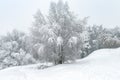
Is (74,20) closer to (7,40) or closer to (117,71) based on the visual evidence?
(117,71)

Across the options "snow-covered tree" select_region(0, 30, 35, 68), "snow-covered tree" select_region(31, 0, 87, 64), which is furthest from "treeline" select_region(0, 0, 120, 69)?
"snow-covered tree" select_region(0, 30, 35, 68)

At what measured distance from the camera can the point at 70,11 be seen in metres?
17.1

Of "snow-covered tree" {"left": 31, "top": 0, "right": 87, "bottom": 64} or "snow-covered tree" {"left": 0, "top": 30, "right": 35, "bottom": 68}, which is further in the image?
"snow-covered tree" {"left": 0, "top": 30, "right": 35, "bottom": 68}

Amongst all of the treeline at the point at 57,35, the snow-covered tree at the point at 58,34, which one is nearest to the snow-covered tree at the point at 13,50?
the treeline at the point at 57,35

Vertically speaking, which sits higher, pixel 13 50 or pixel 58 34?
pixel 58 34

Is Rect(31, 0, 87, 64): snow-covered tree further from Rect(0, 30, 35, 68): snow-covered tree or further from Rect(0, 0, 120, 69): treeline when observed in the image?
Rect(0, 30, 35, 68): snow-covered tree

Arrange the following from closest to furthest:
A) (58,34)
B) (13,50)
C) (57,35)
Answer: (57,35)
(58,34)
(13,50)

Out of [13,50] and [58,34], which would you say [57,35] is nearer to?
[58,34]

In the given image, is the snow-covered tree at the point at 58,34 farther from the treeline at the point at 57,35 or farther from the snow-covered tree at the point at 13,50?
the snow-covered tree at the point at 13,50

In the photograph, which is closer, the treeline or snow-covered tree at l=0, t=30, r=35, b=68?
the treeline

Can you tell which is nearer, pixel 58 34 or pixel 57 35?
pixel 57 35

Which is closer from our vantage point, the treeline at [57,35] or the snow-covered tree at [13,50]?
the treeline at [57,35]

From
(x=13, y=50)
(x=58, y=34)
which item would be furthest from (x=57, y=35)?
(x=13, y=50)

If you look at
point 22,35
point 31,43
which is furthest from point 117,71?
point 22,35
